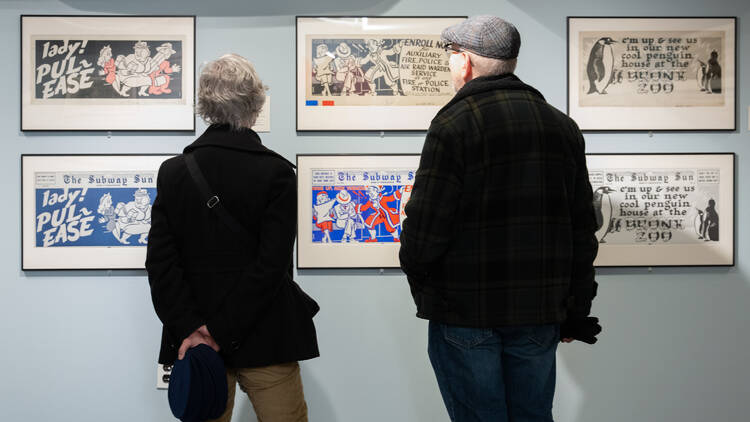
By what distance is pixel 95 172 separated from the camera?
2.14 metres

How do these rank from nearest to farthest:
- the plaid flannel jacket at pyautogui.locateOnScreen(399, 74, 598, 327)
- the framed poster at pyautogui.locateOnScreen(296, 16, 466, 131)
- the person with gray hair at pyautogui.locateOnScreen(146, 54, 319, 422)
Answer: the plaid flannel jacket at pyautogui.locateOnScreen(399, 74, 598, 327), the person with gray hair at pyautogui.locateOnScreen(146, 54, 319, 422), the framed poster at pyautogui.locateOnScreen(296, 16, 466, 131)

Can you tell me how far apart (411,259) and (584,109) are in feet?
4.33

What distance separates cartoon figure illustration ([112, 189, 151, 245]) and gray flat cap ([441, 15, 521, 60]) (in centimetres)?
148

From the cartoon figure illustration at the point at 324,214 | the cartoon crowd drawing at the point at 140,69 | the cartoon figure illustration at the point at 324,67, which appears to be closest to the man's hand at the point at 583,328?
the cartoon figure illustration at the point at 324,214

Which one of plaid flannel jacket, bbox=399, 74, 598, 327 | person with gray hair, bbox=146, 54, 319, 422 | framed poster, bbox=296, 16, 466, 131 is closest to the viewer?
plaid flannel jacket, bbox=399, 74, 598, 327

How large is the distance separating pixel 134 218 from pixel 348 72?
1045mm

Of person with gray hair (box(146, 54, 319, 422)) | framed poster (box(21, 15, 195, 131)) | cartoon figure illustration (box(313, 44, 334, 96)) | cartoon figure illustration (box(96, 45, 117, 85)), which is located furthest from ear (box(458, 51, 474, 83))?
cartoon figure illustration (box(96, 45, 117, 85))

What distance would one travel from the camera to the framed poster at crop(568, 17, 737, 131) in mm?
2162

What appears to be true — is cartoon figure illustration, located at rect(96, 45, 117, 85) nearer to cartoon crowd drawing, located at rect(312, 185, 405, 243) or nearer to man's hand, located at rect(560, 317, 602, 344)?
cartoon crowd drawing, located at rect(312, 185, 405, 243)

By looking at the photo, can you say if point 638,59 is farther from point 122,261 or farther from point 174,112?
point 122,261

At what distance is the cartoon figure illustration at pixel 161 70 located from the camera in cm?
213

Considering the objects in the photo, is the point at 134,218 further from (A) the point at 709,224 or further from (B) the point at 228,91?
(A) the point at 709,224

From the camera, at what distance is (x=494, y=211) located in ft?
3.89

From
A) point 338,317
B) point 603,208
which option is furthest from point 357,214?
point 603,208
